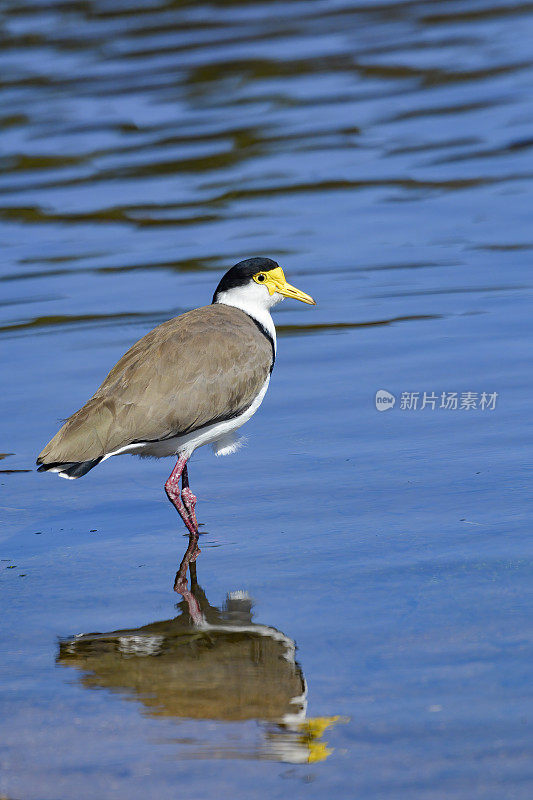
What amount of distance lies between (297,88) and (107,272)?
7588 mm

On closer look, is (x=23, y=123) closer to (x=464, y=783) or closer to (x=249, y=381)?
(x=249, y=381)

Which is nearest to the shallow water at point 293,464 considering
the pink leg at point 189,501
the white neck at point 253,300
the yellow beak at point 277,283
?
the pink leg at point 189,501

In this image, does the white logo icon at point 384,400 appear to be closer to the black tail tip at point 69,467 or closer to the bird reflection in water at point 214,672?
the black tail tip at point 69,467

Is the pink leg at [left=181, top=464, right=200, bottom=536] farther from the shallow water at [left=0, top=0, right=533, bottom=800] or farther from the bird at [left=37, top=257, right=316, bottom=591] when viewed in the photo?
the shallow water at [left=0, top=0, right=533, bottom=800]

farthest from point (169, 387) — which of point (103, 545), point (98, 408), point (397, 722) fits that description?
point (397, 722)

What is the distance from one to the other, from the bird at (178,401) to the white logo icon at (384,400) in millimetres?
1141

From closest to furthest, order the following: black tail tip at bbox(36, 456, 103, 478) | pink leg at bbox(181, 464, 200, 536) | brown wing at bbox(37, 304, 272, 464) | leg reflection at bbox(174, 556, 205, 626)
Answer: leg reflection at bbox(174, 556, 205, 626) → black tail tip at bbox(36, 456, 103, 478) → brown wing at bbox(37, 304, 272, 464) → pink leg at bbox(181, 464, 200, 536)

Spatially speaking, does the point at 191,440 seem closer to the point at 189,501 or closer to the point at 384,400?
the point at 189,501

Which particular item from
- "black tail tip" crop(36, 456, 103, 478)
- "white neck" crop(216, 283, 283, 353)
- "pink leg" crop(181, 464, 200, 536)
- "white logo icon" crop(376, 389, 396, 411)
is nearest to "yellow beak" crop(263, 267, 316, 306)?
"white neck" crop(216, 283, 283, 353)

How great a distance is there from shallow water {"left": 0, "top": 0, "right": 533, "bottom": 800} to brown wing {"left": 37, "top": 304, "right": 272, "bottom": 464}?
1.74 ft

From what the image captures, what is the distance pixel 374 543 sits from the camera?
6691mm

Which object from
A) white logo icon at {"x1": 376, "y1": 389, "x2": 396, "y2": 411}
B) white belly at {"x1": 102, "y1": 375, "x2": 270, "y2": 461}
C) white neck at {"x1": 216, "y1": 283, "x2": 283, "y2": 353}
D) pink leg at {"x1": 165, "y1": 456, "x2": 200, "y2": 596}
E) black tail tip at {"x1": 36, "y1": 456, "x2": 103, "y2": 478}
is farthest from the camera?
white logo icon at {"x1": 376, "y1": 389, "x2": 396, "y2": 411}

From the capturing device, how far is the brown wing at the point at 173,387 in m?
6.99

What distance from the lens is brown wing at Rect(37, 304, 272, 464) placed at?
22.9 feet
